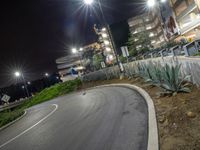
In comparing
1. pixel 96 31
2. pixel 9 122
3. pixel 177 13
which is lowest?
pixel 9 122

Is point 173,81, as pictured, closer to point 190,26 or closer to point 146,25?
point 190,26

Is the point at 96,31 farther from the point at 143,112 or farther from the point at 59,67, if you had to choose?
the point at 143,112

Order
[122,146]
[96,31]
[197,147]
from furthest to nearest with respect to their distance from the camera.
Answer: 1. [96,31]
2. [122,146]
3. [197,147]

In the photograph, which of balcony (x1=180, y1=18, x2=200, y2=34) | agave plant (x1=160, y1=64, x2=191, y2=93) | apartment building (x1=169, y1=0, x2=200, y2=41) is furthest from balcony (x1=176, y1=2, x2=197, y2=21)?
agave plant (x1=160, y1=64, x2=191, y2=93)

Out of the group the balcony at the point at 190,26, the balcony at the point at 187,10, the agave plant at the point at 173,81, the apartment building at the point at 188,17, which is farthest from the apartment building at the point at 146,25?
the agave plant at the point at 173,81

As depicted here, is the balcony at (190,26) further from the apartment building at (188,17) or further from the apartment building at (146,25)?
the apartment building at (146,25)

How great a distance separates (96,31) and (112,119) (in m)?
110

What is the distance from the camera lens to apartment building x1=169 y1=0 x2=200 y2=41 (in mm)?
42481

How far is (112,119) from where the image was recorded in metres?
8.92

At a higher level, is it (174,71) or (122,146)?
(174,71)

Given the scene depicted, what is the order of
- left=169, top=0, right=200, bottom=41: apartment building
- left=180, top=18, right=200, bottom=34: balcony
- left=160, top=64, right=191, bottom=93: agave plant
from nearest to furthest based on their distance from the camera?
left=160, top=64, right=191, bottom=93: agave plant, left=180, top=18, right=200, bottom=34: balcony, left=169, top=0, right=200, bottom=41: apartment building

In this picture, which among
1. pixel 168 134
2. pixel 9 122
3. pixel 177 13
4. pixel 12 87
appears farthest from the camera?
pixel 12 87

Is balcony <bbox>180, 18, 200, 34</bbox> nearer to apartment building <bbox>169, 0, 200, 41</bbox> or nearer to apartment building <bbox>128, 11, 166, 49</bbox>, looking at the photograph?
apartment building <bbox>169, 0, 200, 41</bbox>

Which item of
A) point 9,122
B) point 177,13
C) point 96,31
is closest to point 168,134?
point 9,122
